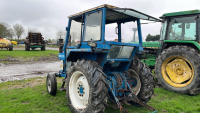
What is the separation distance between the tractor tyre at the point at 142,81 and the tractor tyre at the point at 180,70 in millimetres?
2148

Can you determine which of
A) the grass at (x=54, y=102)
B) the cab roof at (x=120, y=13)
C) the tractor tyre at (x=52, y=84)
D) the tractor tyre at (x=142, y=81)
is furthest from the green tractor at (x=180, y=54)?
the tractor tyre at (x=52, y=84)

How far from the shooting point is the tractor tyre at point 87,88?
300cm

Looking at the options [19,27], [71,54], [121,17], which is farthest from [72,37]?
[19,27]

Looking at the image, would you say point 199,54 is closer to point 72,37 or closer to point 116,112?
point 116,112

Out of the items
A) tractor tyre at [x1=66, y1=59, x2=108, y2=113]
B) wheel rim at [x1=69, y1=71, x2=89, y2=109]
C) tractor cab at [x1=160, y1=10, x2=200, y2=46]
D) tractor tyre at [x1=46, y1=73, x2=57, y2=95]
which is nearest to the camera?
tractor tyre at [x1=66, y1=59, x2=108, y2=113]

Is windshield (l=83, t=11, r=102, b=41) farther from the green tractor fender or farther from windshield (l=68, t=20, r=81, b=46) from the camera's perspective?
the green tractor fender

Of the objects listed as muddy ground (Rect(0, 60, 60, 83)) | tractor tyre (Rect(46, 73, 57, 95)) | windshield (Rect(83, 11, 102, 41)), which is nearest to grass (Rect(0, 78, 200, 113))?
tractor tyre (Rect(46, 73, 57, 95))

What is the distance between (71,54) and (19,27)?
1766 inches

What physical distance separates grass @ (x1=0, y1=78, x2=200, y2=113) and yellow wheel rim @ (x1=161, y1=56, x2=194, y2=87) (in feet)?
1.86

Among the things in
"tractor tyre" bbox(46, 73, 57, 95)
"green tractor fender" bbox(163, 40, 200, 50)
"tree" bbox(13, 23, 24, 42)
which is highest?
"tree" bbox(13, 23, 24, 42)

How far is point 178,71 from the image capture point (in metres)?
5.84

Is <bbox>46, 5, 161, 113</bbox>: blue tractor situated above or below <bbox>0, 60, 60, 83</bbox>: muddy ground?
above

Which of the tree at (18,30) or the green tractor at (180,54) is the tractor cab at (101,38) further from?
the tree at (18,30)

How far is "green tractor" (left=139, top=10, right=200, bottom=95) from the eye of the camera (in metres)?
5.32
